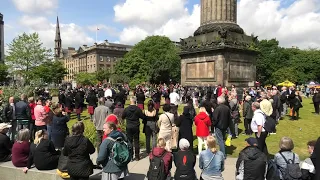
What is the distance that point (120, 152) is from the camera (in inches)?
231

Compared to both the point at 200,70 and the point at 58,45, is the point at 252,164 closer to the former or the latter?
the point at 200,70

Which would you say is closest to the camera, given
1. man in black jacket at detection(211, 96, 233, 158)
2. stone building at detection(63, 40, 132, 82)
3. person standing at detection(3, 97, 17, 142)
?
man in black jacket at detection(211, 96, 233, 158)

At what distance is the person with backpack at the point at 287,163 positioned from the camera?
5286mm

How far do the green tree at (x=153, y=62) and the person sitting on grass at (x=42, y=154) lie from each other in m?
57.9

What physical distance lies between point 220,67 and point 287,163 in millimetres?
16400

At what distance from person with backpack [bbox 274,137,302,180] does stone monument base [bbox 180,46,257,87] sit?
15.9 metres

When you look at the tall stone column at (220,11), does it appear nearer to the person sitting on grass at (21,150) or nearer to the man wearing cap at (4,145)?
the man wearing cap at (4,145)

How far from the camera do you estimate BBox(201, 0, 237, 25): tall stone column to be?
75.5 ft

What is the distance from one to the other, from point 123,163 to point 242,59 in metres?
18.2

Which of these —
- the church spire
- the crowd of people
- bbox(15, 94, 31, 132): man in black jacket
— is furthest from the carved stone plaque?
the church spire

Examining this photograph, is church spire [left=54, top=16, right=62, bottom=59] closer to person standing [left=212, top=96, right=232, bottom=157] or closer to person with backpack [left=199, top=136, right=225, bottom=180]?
person standing [left=212, top=96, right=232, bottom=157]

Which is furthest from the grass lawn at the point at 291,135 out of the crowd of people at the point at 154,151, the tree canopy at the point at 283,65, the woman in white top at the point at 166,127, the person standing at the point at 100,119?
the tree canopy at the point at 283,65

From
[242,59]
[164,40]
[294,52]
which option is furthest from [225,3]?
[294,52]

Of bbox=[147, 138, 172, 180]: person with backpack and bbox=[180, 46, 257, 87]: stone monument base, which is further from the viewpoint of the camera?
bbox=[180, 46, 257, 87]: stone monument base
